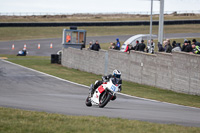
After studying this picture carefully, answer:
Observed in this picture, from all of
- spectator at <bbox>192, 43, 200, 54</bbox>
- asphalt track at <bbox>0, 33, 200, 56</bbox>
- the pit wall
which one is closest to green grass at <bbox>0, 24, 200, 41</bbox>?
asphalt track at <bbox>0, 33, 200, 56</bbox>

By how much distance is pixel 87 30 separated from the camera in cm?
6912

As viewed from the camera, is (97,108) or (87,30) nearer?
(97,108)

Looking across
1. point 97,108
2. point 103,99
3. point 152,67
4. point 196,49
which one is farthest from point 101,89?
point 152,67

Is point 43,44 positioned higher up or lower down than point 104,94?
higher up

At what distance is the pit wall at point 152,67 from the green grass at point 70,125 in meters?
10.1

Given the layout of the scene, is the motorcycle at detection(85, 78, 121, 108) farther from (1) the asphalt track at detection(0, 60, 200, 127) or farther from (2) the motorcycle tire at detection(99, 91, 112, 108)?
(1) the asphalt track at detection(0, 60, 200, 127)

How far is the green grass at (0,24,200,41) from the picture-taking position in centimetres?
6544

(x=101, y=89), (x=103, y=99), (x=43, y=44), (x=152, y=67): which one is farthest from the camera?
(x=43, y=44)

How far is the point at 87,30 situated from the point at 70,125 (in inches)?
2364

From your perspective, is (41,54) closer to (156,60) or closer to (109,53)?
(109,53)

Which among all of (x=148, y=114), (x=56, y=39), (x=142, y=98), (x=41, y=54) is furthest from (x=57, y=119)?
(x=56, y=39)

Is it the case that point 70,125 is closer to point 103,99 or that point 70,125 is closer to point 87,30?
point 103,99

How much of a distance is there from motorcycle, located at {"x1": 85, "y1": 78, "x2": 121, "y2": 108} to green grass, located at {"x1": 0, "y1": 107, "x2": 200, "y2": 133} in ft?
7.40

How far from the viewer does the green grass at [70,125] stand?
899 cm
